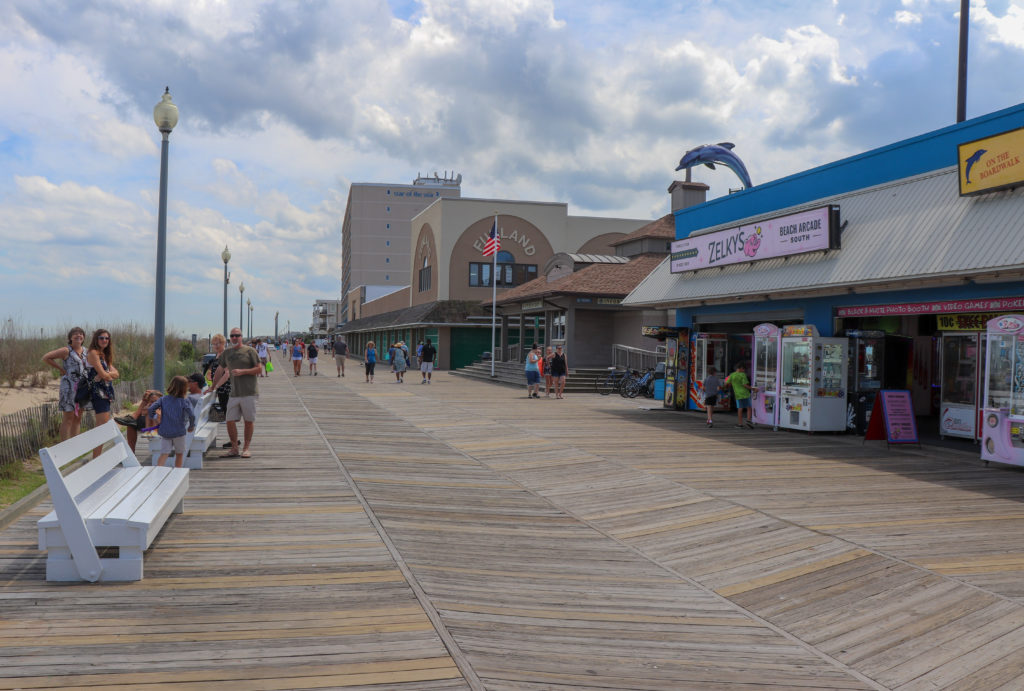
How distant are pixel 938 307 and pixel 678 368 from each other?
323 inches

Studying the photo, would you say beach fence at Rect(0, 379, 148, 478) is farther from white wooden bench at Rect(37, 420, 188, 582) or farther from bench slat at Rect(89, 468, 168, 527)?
white wooden bench at Rect(37, 420, 188, 582)

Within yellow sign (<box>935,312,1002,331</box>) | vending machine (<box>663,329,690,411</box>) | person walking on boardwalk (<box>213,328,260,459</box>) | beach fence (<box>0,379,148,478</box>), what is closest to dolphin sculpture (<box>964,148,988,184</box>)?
yellow sign (<box>935,312,1002,331</box>)

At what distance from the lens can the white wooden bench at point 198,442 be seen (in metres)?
9.20

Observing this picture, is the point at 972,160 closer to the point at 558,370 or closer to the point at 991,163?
the point at 991,163

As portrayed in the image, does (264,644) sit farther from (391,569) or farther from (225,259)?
(225,259)

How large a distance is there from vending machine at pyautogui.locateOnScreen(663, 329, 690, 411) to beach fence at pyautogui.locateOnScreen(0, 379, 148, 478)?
13855mm

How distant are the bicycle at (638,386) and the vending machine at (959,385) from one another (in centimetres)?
1053

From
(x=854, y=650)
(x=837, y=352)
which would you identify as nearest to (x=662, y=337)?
(x=837, y=352)

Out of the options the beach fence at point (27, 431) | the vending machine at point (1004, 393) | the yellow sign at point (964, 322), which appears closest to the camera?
the beach fence at point (27, 431)

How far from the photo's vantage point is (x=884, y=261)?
42.5 feet

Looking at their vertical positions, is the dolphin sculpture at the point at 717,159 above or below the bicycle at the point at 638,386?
above

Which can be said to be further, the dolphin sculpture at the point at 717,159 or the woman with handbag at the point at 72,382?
the dolphin sculpture at the point at 717,159

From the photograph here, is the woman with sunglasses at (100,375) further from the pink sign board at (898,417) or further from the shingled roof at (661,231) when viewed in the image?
the shingled roof at (661,231)

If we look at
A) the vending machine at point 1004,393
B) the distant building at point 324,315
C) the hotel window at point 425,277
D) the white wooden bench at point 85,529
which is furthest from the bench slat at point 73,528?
the distant building at point 324,315
